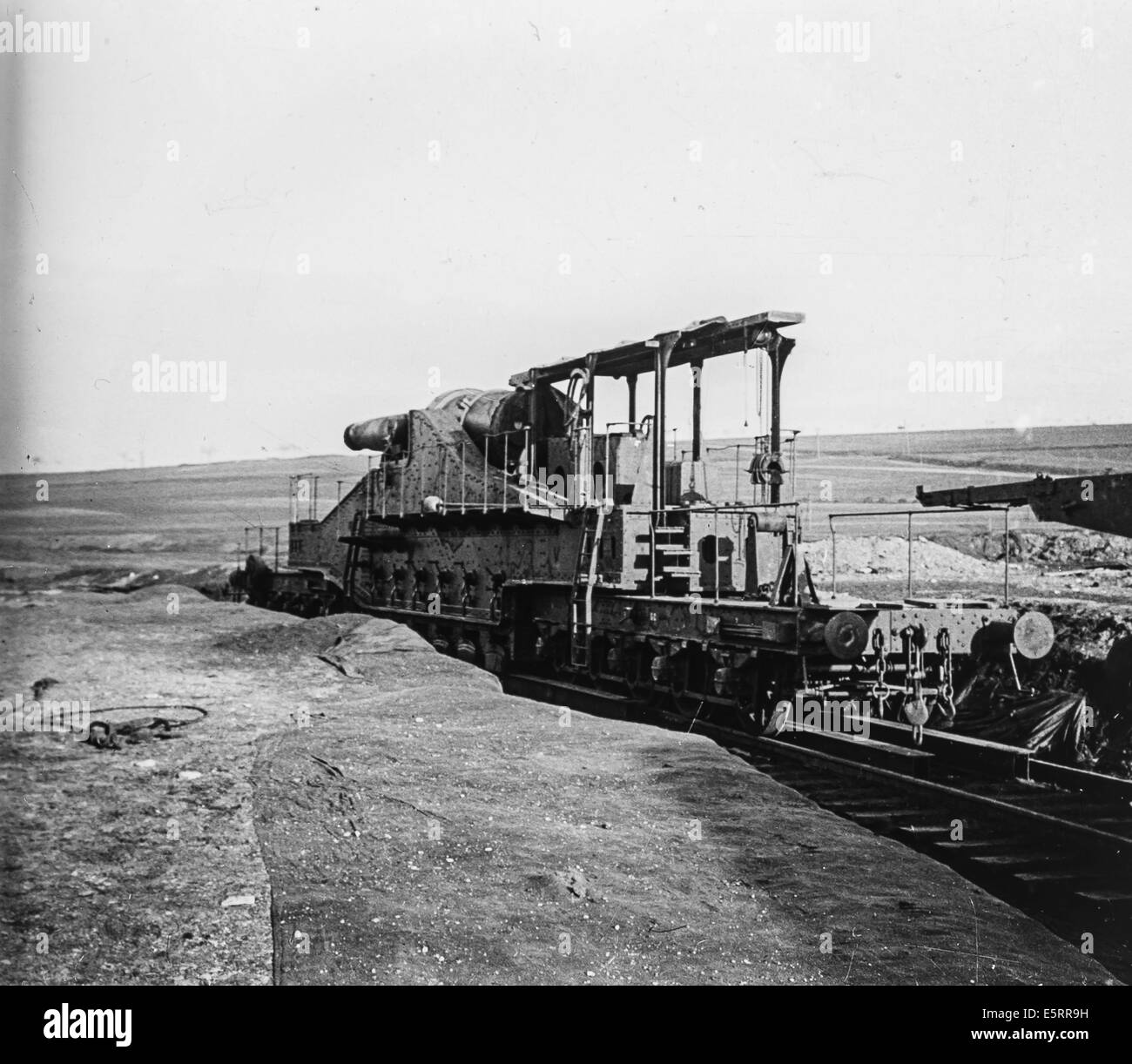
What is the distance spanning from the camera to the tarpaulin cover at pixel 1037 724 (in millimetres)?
9477

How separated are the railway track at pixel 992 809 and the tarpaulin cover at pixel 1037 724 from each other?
87 centimetres

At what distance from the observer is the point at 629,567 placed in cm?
1120

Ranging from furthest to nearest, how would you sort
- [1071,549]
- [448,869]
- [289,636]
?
[1071,549] < [289,636] < [448,869]

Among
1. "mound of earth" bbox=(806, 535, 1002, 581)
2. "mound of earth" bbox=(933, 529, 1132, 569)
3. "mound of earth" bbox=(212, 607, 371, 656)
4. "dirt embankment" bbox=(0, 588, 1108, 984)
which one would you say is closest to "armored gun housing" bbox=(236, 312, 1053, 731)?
"mound of earth" bbox=(212, 607, 371, 656)

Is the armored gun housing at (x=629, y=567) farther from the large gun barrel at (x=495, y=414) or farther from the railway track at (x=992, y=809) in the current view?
the railway track at (x=992, y=809)

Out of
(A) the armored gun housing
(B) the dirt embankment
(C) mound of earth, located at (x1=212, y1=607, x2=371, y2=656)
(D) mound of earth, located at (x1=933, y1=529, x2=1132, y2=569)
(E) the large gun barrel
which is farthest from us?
(D) mound of earth, located at (x1=933, y1=529, x2=1132, y2=569)

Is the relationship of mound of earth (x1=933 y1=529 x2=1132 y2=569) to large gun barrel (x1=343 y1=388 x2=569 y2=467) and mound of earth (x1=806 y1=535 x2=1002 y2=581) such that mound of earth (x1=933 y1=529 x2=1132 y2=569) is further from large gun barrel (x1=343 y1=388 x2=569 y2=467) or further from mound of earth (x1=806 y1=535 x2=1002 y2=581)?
large gun barrel (x1=343 y1=388 x2=569 y2=467)

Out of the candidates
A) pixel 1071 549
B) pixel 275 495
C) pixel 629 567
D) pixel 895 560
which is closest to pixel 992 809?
pixel 629 567

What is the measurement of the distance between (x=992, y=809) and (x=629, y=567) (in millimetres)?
5013

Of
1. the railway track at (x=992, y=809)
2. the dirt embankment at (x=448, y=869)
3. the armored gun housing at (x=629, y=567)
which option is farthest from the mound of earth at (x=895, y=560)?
the dirt embankment at (x=448, y=869)

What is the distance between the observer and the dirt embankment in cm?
410

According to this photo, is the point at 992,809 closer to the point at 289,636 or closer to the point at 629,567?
the point at 629,567

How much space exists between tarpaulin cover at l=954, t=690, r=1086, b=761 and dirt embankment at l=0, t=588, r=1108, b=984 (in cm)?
361

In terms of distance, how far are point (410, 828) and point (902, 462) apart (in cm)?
2432
